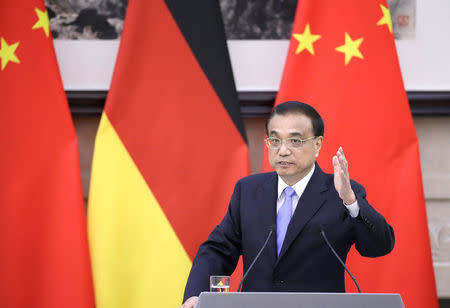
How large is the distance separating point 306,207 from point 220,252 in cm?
35

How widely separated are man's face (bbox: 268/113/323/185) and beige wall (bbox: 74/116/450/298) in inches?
48.7

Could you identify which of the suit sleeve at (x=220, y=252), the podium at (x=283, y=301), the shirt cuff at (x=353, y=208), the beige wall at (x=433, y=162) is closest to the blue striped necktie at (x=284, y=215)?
the suit sleeve at (x=220, y=252)

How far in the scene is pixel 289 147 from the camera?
80.4 inches

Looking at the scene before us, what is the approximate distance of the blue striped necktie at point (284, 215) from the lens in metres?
2.09

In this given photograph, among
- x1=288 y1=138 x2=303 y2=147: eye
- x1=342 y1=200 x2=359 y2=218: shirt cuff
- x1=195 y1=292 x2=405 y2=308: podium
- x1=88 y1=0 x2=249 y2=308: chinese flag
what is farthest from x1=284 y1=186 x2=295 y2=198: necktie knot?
x1=88 y1=0 x2=249 y2=308: chinese flag

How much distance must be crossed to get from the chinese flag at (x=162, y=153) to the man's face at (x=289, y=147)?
3.20ft

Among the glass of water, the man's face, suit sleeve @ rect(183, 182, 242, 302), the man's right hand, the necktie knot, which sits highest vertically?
the man's face

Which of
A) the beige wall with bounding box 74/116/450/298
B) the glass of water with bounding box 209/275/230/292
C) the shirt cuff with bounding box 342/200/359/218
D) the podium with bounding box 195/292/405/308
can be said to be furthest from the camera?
the beige wall with bounding box 74/116/450/298

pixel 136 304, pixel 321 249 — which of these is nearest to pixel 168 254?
pixel 136 304

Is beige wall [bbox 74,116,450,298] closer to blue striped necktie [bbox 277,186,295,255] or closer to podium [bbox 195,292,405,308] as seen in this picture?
blue striped necktie [bbox 277,186,295,255]

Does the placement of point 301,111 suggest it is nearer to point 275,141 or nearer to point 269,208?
point 275,141

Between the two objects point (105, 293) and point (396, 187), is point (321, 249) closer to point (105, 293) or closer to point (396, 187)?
point (396, 187)

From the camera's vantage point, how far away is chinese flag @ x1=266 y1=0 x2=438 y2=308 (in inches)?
115

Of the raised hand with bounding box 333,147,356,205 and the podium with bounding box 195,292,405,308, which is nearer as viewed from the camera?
the podium with bounding box 195,292,405,308
